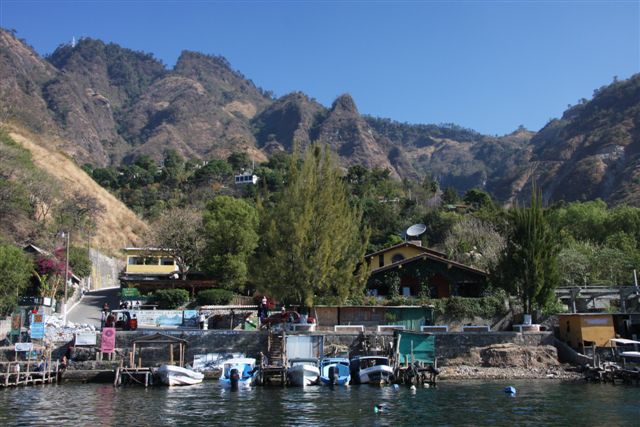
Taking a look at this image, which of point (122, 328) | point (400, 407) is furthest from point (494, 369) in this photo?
point (122, 328)

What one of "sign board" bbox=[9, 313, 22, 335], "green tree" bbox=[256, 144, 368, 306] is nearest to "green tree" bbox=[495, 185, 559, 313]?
"green tree" bbox=[256, 144, 368, 306]

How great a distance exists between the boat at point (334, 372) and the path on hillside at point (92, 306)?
23448 mm

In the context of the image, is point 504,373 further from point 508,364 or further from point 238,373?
point 238,373

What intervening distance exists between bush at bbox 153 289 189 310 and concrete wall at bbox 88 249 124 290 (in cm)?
1777

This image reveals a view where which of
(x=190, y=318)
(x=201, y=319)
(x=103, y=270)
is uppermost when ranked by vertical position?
(x=103, y=270)

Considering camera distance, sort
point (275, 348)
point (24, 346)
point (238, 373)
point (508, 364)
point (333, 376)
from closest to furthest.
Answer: point (238, 373), point (333, 376), point (24, 346), point (275, 348), point (508, 364)

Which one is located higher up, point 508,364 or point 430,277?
point 430,277

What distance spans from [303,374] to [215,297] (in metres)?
21.6

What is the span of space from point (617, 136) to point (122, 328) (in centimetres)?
15074

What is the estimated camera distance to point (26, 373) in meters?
35.1

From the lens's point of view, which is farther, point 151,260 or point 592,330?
point 151,260

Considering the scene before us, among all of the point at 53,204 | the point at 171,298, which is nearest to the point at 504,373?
the point at 171,298

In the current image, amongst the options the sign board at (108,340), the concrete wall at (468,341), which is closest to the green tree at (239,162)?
the sign board at (108,340)

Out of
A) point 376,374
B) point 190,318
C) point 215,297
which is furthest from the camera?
point 215,297
